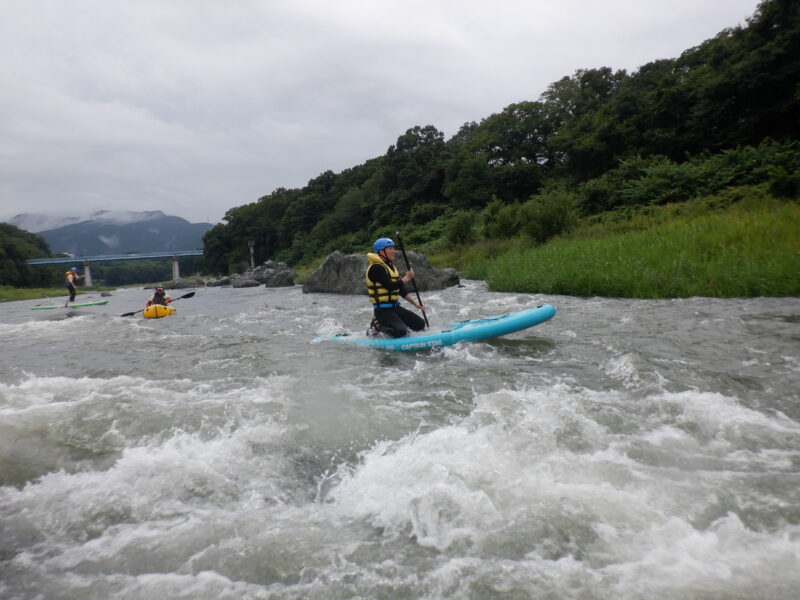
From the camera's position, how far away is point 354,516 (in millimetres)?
2666

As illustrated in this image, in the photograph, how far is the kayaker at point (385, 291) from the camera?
7.20m

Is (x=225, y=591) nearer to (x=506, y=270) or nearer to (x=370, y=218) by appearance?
(x=506, y=270)

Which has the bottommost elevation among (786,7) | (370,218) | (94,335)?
(94,335)

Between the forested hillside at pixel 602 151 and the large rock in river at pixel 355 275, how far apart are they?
14.7 feet

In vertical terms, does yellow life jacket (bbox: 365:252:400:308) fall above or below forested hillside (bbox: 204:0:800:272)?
below

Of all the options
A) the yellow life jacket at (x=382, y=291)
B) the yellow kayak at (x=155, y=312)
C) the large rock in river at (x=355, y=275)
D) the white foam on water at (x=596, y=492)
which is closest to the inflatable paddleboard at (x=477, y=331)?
the yellow life jacket at (x=382, y=291)

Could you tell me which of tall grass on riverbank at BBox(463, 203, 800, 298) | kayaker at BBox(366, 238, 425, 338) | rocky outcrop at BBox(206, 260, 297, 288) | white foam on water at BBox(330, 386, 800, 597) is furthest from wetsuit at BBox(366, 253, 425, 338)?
rocky outcrop at BBox(206, 260, 297, 288)

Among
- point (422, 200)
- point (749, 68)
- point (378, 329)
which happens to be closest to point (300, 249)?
point (422, 200)

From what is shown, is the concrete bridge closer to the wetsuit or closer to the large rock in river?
the large rock in river

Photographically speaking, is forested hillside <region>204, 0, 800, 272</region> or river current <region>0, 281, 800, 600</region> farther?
forested hillside <region>204, 0, 800, 272</region>

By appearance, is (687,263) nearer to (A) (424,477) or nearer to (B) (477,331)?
(B) (477,331)

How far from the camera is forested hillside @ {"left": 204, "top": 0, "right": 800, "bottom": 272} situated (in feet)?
61.0

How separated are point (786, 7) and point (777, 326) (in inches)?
825

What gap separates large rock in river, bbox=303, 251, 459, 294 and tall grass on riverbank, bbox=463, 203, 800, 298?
10.7ft
